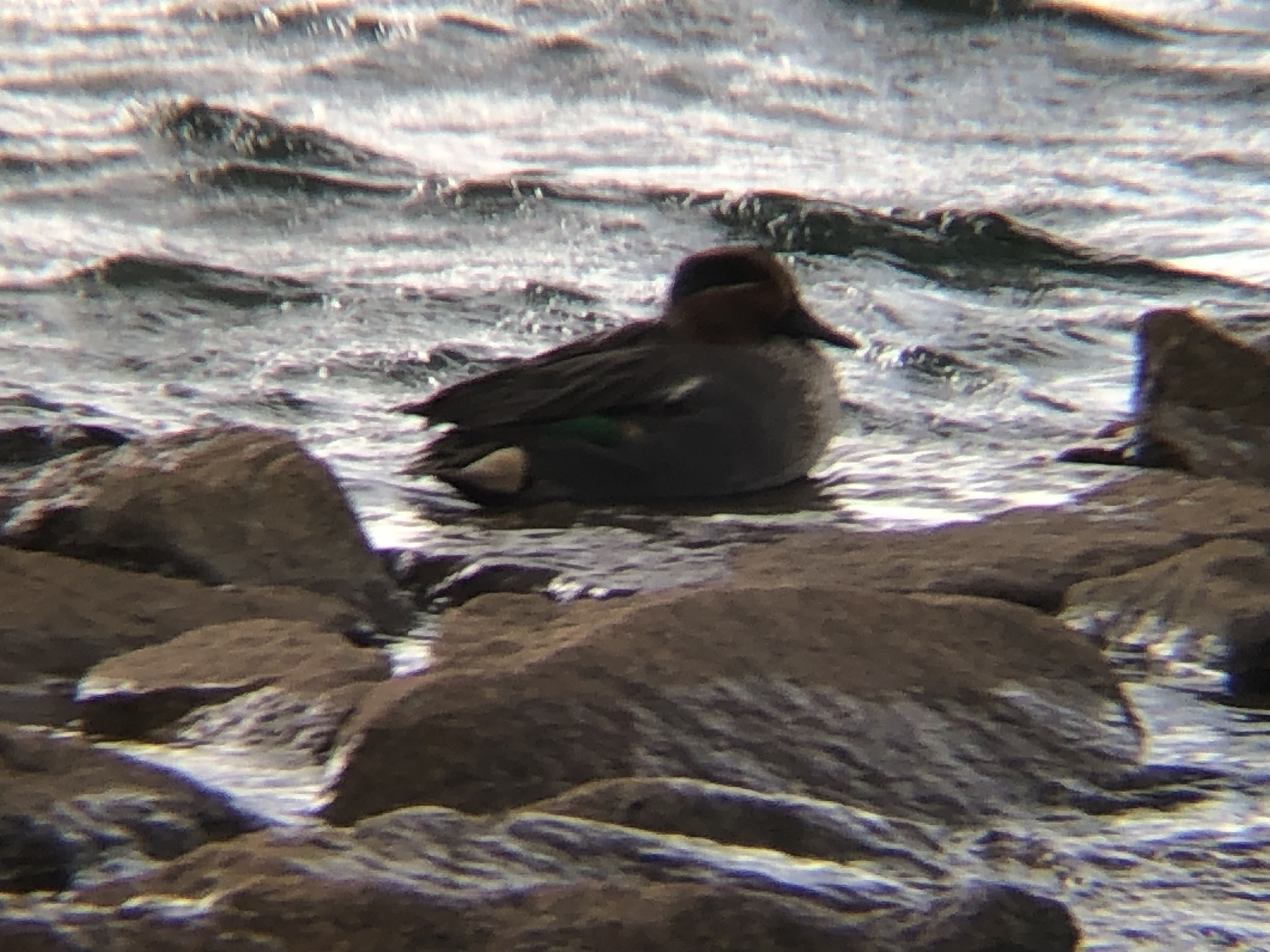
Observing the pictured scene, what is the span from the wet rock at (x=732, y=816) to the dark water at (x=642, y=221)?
13.9 inches

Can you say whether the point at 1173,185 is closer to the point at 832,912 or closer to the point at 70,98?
the point at 70,98

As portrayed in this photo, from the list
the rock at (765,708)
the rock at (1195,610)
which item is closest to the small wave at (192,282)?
the rock at (1195,610)

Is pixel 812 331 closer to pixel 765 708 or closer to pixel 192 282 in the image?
pixel 765 708

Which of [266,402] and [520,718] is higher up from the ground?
[520,718]

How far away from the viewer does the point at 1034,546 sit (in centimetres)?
520

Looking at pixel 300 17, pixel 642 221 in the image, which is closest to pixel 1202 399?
pixel 642 221

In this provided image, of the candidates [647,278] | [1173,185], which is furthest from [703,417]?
[1173,185]

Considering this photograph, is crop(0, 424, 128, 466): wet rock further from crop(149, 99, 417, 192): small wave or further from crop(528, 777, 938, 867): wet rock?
crop(149, 99, 417, 192): small wave

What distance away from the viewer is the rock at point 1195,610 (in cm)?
460

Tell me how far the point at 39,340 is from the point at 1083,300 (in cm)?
376

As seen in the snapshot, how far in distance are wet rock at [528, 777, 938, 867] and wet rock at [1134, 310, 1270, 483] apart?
276cm

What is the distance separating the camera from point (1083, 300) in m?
8.83

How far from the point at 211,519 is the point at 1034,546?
1.77 metres

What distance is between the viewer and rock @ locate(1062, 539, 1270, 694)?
4.60 m
